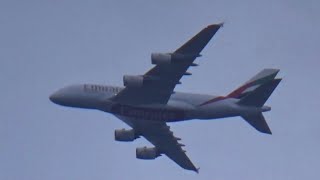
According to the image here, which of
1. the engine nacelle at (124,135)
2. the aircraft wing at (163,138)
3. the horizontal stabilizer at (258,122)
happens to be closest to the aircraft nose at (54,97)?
the aircraft wing at (163,138)

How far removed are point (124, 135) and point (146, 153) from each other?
13.8 ft

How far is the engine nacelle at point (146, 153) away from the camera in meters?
110

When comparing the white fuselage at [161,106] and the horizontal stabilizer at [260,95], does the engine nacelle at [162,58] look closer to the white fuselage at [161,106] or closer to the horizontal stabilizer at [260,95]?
the white fuselage at [161,106]

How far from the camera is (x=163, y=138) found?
10906cm

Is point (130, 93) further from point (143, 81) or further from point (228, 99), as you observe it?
point (228, 99)

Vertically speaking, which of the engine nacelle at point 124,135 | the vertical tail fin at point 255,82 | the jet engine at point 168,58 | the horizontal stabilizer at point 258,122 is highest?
the jet engine at point 168,58

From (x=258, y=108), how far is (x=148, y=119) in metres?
11.8

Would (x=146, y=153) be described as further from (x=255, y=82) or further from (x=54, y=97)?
(x=255, y=82)

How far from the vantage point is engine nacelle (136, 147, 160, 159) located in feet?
361

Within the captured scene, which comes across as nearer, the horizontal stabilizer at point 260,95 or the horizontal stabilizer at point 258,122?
the horizontal stabilizer at point 260,95

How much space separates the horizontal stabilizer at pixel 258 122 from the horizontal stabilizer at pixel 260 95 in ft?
4.04

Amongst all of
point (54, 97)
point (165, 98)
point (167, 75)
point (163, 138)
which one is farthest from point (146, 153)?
point (167, 75)

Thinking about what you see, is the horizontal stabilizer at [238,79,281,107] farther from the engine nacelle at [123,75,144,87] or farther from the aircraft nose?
the aircraft nose

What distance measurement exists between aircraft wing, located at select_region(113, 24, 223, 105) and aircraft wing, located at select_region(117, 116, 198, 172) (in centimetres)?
587
